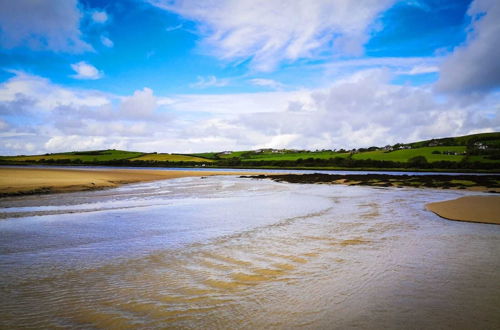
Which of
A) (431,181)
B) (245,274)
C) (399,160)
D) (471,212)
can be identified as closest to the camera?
(245,274)

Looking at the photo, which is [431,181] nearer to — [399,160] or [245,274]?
[245,274]

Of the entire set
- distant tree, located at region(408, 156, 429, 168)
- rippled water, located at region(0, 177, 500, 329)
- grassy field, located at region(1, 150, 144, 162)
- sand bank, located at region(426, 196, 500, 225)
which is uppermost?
grassy field, located at region(1, 150, 144, 162)

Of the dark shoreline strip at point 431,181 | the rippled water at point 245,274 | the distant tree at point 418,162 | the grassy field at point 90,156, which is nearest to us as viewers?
the rippled water at point 245,274

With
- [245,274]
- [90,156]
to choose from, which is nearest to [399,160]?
[245,274]

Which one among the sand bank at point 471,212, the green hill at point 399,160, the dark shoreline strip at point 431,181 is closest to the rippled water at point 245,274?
the sand bank at point 471,212

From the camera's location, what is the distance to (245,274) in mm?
6473

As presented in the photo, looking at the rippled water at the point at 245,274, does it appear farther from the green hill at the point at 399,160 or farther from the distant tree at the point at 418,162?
the distant tree at the point at 418,162

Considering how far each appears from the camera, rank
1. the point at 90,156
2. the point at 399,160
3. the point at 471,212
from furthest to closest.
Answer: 1. the point at 90,156
2. the point at 399,160
3. the point at 471,212

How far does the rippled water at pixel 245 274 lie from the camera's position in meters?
4.51

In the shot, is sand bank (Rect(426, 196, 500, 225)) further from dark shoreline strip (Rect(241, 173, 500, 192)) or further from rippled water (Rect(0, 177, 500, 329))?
dark shoreline strip (Rect(241, 173, 500, 192))

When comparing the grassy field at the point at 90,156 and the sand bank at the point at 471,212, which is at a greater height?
the grassy field at the point at 90,156

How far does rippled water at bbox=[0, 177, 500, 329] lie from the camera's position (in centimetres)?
451

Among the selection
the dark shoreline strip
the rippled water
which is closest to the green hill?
the dark shoreline strip

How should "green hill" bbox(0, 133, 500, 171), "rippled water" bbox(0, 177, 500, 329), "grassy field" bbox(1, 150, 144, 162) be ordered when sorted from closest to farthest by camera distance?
"rippled water" bbox(0, 177, 500, 329)
"green hill" bbox(0, 133, 500, 171)
"grassy field" bbox(1, 150, 144, 162)
